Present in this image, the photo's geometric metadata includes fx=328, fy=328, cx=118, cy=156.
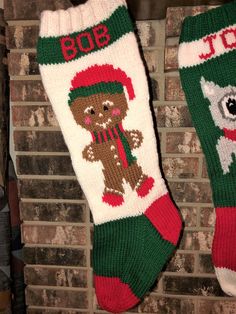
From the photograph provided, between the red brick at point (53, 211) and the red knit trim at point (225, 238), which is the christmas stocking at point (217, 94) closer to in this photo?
the red knit trim at point (225, 238)

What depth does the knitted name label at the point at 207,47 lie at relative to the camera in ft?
3.18

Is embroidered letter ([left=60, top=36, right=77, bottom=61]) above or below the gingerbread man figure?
above

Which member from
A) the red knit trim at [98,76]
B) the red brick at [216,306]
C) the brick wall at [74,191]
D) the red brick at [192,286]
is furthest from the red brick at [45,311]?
the red knit trim at [98,76]

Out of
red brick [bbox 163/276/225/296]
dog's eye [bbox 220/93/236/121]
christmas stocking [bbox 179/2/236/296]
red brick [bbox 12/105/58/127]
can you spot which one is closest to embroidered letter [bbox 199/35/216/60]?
christmas stocking [bbox 179/2/236/296]

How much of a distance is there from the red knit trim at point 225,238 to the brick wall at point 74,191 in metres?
0.18

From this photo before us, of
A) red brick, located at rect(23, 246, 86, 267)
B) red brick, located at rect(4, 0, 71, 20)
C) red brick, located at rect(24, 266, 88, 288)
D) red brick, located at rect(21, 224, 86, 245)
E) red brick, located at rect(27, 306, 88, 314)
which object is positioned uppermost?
red brick, located at rect(4, 0, 71, 20)

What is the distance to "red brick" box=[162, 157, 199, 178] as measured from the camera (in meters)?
1.22

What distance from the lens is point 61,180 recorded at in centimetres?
127

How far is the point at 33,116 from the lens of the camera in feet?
4.03

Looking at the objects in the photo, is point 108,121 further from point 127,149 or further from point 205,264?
point 205,264

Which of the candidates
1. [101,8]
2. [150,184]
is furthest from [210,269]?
[101,8]

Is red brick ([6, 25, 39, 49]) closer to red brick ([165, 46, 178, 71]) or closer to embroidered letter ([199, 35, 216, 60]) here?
red brick ([165, 46, 178, 71])

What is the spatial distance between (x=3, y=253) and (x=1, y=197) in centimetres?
22

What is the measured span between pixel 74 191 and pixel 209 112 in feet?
1.93
